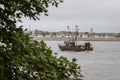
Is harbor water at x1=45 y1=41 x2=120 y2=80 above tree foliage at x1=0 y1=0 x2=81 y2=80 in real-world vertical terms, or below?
below

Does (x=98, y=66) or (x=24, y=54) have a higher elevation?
(x=24, y=54)

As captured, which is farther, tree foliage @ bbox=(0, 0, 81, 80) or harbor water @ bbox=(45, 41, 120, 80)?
harbor water @ bbox=(45, 41, 120, 80)

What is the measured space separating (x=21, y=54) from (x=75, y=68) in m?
0.79

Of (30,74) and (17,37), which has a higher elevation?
(17,37)

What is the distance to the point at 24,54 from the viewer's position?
5551mm

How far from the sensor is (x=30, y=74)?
548 centimetres

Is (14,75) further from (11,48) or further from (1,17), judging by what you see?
(1,17)

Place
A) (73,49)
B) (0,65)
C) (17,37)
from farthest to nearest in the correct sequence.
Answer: (73,49)
(17,37)
(0,65)

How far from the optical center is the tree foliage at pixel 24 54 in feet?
17.7

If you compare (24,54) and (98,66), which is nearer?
(24,54)

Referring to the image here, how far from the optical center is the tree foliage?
17.7 feet

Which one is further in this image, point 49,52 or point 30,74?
point 49,52

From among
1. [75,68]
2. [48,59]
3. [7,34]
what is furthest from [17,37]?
[75,68]

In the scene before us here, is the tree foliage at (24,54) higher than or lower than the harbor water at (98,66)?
higher
